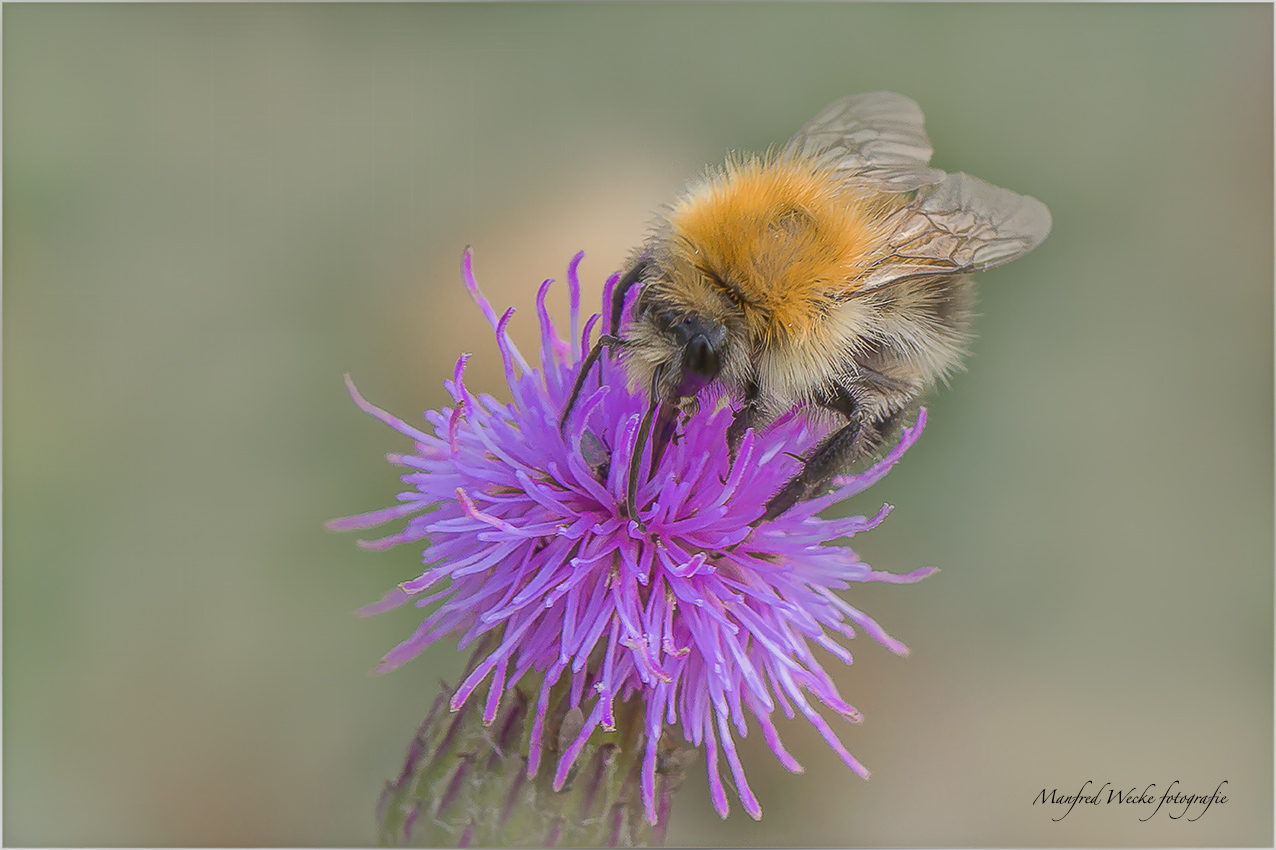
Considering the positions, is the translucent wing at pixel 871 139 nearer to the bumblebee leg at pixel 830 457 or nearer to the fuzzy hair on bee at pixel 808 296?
the fuzzy hair on bee at pixel 808 296

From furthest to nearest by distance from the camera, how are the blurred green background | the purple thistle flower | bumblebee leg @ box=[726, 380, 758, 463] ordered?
the blurred green background < the purple thistle flower < bumblebee leg @ box=[726, 380, 758, 463]

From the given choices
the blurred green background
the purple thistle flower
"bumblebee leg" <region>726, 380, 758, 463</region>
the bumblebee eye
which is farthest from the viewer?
the blurred green background

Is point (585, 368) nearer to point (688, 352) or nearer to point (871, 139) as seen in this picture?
point (688, 352)

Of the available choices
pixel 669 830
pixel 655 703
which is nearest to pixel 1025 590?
pixel 669 830

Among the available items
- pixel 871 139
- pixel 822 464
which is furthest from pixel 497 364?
pixel 822 464

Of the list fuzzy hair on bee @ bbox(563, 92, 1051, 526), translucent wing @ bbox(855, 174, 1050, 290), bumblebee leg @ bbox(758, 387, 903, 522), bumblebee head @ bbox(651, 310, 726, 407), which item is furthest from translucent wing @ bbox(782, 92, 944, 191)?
bumblebee head @ bbox(651, 310, 726, 407)

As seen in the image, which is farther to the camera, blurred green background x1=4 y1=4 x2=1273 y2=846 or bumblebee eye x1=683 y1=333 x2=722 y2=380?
blurred green background x1=4 y1=4 x2=1273 y2=846

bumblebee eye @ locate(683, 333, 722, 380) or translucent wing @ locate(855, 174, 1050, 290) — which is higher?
translucent wing @ locate(855, 174, 1050, 290)

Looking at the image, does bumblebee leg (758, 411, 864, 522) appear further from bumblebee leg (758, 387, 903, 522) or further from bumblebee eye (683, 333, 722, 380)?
bumblebee eye (683, 333, 722, 380)
